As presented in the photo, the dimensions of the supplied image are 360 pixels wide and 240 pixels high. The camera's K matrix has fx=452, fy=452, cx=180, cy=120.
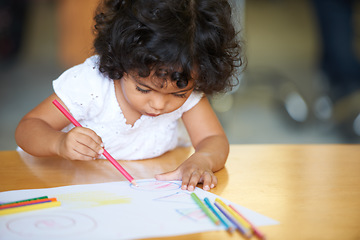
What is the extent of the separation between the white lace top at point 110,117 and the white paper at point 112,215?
0.78 feet

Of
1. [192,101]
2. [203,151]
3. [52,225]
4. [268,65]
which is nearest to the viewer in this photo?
[52,225]

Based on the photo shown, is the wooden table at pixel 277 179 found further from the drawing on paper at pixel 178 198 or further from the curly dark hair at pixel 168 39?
the curly dark hair at pixel 168 39

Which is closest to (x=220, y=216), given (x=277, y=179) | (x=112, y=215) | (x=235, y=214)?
(x=235, y=214)

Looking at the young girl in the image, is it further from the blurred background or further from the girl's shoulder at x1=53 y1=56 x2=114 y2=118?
the blurred background

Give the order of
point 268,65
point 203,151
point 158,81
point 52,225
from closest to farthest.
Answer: point 52,225, point 158,81, point 203,151, point 268,65

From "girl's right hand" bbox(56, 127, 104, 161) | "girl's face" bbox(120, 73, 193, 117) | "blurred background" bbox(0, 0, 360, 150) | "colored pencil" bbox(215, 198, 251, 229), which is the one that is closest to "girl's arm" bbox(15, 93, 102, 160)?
"girl's right hand" bbox(56, 127, 104, 161)

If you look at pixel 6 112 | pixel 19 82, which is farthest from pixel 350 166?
pixel 19 82

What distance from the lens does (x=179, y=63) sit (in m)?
0.65

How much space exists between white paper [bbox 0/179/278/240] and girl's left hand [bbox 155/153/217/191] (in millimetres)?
15

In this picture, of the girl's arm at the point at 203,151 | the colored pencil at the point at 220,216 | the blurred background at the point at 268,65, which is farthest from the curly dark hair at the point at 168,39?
the blurred background at the point at 268,65

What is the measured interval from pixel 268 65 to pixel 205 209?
3.13 metres

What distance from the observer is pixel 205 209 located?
1.66 feet

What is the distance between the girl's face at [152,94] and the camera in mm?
676

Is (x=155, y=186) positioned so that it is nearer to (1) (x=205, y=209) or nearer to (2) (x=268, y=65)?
(1) (x=205, y=209)
